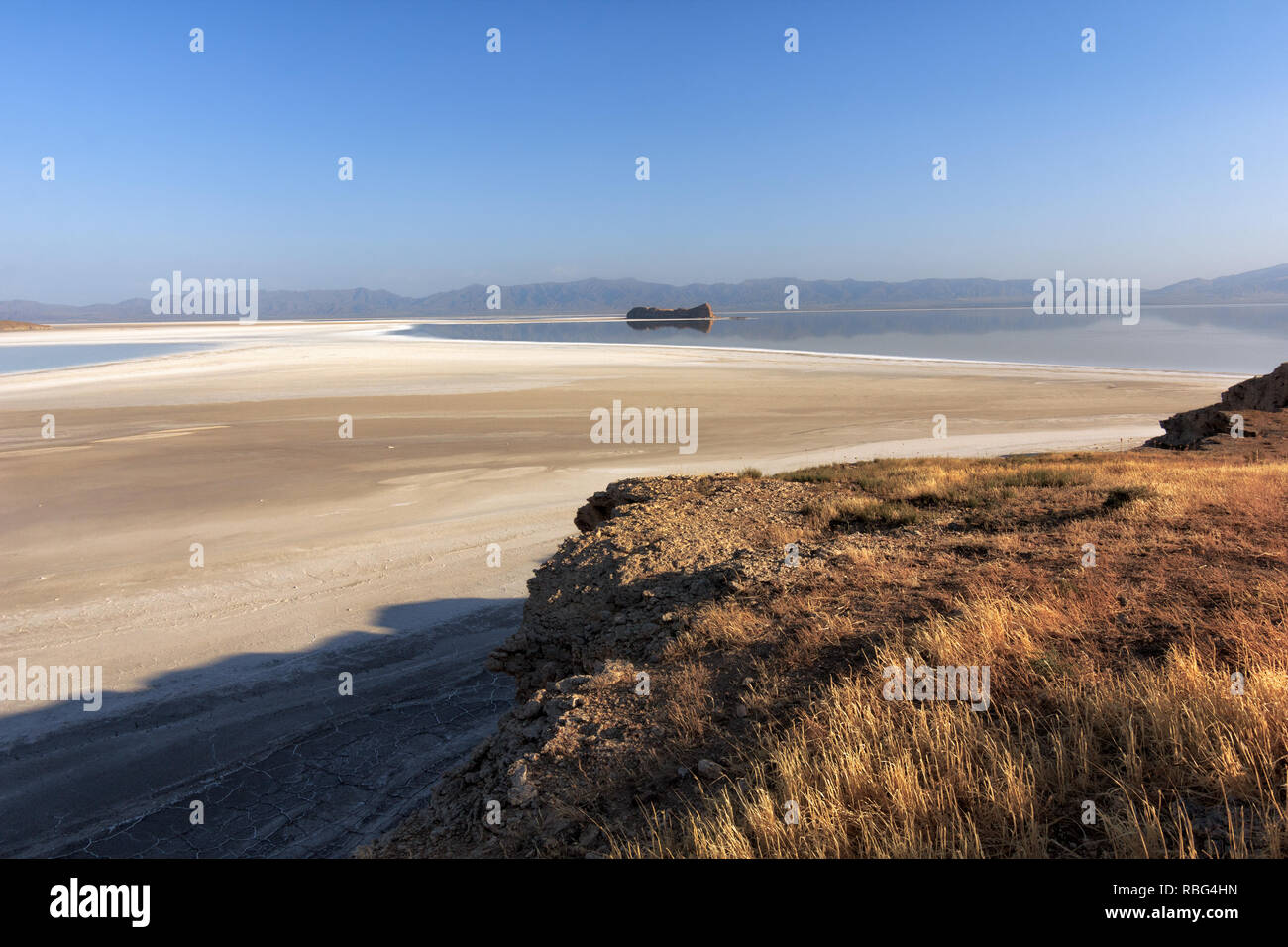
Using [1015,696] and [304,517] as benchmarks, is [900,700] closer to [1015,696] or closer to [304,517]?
[1015,696]

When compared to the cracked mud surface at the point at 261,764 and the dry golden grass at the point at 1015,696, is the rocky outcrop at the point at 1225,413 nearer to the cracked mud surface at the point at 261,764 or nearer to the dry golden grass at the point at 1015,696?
the dry golden grass at the point at 1015,696

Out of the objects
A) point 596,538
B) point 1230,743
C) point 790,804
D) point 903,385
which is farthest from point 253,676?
point 903,385

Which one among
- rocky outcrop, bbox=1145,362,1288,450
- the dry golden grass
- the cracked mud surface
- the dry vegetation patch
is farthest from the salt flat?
the dry golden grass

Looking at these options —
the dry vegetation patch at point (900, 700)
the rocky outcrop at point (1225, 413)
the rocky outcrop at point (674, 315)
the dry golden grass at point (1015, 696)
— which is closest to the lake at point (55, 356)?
the dry vegetation patch at point (900, 700)

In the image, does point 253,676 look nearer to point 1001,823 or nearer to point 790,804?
point 790,804

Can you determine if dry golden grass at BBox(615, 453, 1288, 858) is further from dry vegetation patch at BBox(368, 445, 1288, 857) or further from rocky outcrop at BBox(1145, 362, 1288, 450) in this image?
rocky outcrop at BBox(1145, 362, 1288, 450)

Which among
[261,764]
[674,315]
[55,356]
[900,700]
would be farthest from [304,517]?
[674,315]
